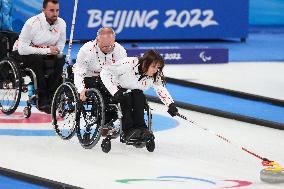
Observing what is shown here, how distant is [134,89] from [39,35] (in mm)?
2191

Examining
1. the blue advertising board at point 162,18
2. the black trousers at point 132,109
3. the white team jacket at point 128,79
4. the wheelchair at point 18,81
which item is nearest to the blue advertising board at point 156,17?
the blue advertising board at point 162,18

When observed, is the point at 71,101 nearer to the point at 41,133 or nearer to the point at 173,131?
the point at 41,133

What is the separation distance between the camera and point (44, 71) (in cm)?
1091

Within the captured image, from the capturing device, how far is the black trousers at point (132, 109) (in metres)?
8.97

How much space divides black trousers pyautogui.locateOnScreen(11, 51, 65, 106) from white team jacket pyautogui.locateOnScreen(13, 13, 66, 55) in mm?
92

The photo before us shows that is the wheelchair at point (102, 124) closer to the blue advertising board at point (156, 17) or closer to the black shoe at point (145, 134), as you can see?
the black shoe at point (145, 134)

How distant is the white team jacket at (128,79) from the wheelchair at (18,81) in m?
1.87

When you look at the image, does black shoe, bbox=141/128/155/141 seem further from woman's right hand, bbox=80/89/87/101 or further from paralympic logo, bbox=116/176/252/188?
paralympic logo, bbox=116/176/252/188

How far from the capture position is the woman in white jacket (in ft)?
29.3

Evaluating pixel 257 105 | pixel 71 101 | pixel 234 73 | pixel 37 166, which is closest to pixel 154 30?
pixel 234 73

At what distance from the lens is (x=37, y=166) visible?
27.2ft

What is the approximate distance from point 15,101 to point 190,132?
211 cm

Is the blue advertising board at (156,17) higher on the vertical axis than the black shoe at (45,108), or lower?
higher

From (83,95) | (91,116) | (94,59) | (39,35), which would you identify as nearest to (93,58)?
(94,59)
